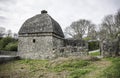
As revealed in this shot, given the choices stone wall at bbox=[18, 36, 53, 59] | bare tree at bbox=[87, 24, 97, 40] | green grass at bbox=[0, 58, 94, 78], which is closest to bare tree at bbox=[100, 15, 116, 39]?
bare tree at bbox=[87, 24, 97, 40]

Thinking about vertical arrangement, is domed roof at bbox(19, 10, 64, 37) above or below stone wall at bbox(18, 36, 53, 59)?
above

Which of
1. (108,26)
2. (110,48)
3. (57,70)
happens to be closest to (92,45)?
(108,26)

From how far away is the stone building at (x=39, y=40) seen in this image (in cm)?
1950

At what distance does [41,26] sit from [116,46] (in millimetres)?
10459

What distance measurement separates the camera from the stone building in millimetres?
19500

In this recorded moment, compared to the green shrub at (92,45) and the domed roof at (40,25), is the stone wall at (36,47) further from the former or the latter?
the green shrub at (92,45)

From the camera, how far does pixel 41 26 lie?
2084cm

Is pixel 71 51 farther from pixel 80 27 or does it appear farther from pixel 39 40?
pixel 80 27

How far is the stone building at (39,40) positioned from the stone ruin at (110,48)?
4.96 m

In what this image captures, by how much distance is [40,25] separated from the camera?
21.0m

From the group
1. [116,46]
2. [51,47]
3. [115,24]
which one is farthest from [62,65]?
[115,24]

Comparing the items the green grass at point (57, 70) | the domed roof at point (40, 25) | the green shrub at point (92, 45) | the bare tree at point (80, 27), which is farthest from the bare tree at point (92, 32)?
the green grass at point (57, 70)

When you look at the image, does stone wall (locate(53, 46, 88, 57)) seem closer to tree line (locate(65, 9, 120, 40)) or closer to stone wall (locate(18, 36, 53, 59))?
stone wall (locate(18, 36, 53, 59))

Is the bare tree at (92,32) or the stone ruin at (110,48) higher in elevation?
the bare tree at (92,32)
